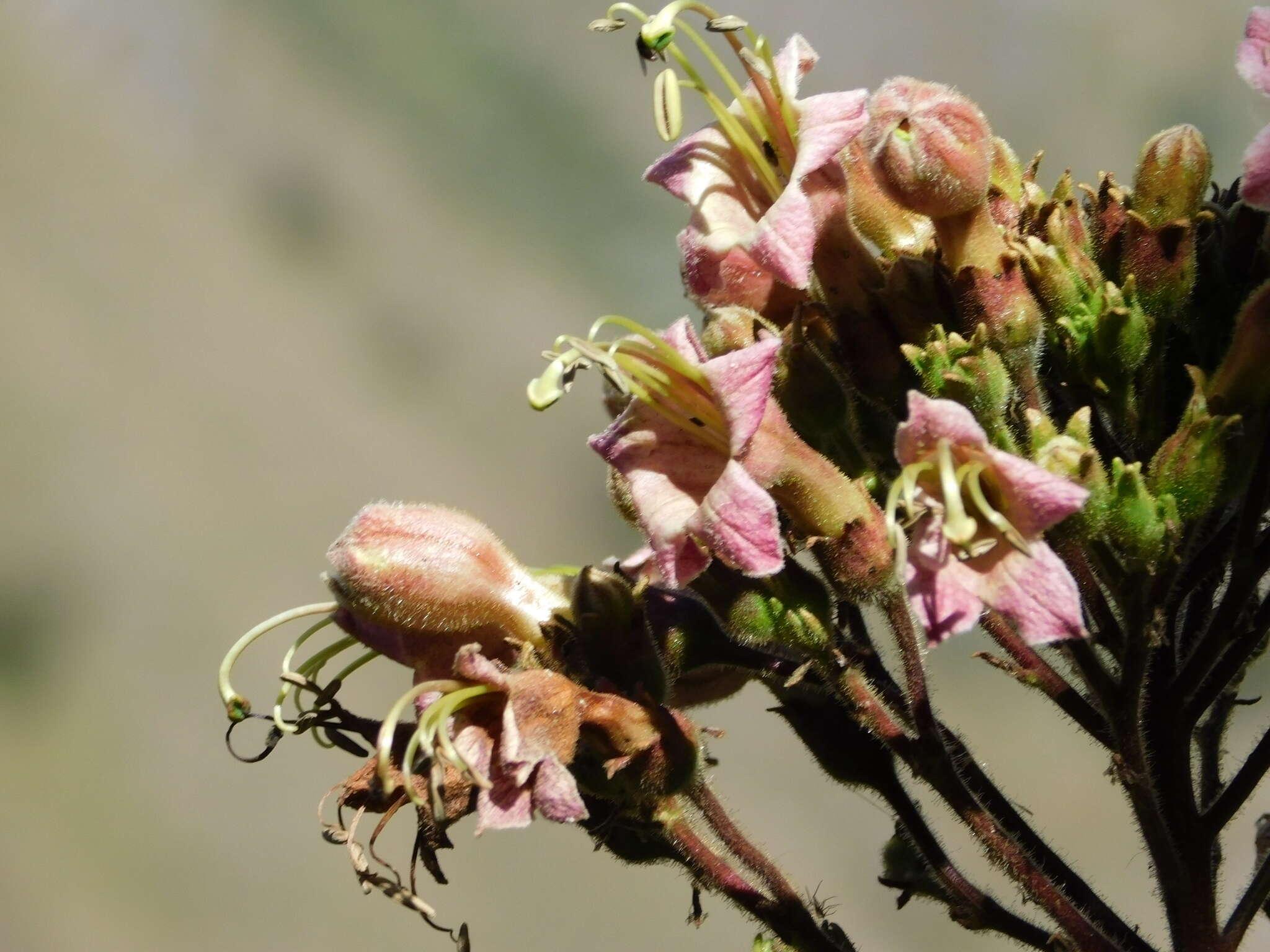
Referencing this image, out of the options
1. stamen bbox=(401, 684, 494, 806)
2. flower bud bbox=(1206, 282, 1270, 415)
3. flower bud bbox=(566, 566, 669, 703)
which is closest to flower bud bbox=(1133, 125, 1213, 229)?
flower bud bbox=(1206, 282, 1270, 415)

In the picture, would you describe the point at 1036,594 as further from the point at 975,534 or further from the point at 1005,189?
the point at 1005,189

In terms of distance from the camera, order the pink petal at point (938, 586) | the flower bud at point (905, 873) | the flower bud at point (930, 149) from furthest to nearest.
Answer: the flower bud at point (905, 873) < the flower bud at point (930, 149) < the pink petal at point (938, 586)

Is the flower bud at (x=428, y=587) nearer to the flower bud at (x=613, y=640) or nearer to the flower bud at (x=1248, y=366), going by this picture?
the flower bud at (x=613, y=640)

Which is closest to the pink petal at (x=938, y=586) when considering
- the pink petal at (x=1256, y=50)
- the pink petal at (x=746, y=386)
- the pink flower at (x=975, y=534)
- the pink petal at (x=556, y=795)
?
the pink flower at (x=975, y=534)

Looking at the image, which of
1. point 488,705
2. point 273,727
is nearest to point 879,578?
point 488,705

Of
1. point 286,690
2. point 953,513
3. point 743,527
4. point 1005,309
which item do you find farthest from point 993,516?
point 286,690

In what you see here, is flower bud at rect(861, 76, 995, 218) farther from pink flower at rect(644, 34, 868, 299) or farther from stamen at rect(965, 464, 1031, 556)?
stamen at rect(965, 464, 1031, 556)
